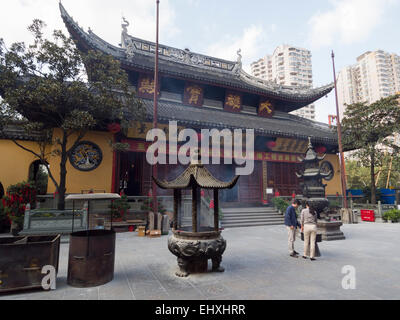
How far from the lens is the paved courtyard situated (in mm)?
3883

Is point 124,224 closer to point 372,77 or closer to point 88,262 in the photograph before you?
point 88,262

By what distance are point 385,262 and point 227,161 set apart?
33.5ft

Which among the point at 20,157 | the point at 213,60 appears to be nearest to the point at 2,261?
A: the point at 20,157

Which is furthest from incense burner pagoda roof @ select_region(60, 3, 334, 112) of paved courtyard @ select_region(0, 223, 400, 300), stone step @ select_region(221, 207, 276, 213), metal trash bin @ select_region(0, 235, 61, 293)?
metal trash bin @ select_region(0, 235, 61, 293)

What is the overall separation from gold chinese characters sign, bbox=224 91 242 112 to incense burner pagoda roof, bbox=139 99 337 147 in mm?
526

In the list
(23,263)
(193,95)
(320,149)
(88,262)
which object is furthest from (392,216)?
(23,263)

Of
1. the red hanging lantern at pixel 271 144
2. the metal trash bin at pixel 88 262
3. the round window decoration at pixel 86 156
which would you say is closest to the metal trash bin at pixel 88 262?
the metal trash bin at pixel 88 262

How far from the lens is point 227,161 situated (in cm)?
1520

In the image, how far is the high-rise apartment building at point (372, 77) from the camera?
253ft

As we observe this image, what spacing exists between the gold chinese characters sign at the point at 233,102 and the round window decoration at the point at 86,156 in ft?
31.7

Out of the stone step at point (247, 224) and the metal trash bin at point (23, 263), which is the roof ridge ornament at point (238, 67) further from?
the metal trash bin at point (23, 263)

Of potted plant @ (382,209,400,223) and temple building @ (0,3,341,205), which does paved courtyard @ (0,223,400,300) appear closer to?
temple building @ (0,3,341,205)

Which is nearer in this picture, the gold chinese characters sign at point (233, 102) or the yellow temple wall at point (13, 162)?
the yellow temple wall at point (13, 162)
